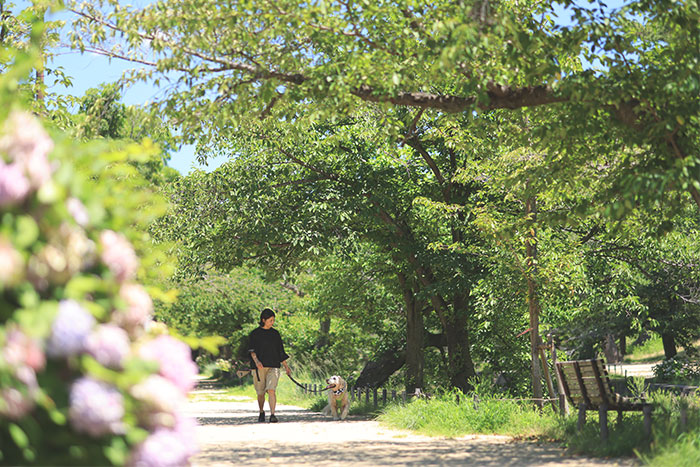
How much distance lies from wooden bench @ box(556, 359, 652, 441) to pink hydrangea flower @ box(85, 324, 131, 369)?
21.8 feet

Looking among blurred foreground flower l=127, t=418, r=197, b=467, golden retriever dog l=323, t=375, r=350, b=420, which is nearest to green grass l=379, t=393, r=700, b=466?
golden retriever dog l=323, t=375, r=350, b=420

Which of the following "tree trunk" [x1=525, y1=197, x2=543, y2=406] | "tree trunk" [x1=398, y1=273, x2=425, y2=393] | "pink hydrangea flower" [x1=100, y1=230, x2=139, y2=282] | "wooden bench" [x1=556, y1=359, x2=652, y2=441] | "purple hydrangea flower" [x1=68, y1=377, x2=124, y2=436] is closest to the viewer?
"purple hydrangea flower" [x1=68, y1=377, x2=124, y2=436]

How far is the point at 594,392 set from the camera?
31.9ft

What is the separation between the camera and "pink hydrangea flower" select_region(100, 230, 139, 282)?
3881 mm

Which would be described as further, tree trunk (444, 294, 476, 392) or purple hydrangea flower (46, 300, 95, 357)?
tree trunk (444, 294, 476, 392)

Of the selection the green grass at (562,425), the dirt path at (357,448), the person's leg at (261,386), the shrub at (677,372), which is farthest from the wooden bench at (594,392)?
the shrub at (677,372)

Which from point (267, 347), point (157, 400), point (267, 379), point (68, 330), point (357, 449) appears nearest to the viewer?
point (68, 330)

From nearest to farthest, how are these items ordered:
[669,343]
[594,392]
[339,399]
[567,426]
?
1. [594,392]
2. [567,426]
3. [339,399]
4. [669,343]

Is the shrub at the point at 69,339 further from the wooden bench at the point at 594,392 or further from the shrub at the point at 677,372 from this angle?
the shrub at the point at 677,372

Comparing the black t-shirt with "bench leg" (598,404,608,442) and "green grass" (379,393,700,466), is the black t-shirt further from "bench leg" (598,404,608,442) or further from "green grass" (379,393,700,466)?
"bench leg" (598,404,608,442)

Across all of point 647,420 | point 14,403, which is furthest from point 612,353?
point 14,403

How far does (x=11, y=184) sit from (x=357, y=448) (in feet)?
24.1

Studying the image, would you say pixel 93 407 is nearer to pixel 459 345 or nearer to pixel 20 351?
pixel 20 351

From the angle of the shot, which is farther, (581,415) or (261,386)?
(261,386)
